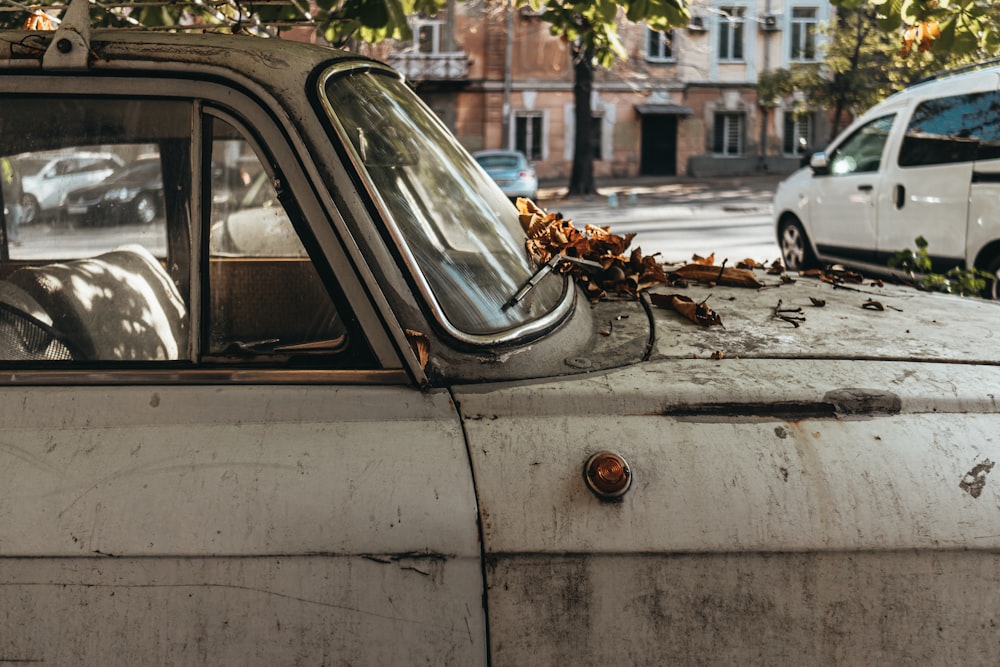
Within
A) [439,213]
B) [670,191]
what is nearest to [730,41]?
[670,191]

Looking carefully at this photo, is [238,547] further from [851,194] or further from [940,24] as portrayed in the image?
[851,194]

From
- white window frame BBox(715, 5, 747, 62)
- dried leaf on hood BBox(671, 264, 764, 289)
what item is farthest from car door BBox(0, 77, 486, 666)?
white window frame BBox(715, 5, 747, 62)

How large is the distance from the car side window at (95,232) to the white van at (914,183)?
23.0 feet

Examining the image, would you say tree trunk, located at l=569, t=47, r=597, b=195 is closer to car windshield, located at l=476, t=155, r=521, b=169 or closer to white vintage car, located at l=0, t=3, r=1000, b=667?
car windshield, located at l=476, t=155, r=521, b=169

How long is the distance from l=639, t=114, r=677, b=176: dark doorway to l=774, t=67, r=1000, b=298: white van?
26.2m

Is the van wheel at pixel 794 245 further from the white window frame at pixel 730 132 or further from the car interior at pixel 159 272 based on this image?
the white window frame at pixel 730 132

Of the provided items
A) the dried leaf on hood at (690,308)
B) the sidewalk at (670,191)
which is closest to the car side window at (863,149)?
the dried leaf on hood at (690,308)

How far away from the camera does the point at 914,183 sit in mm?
8859

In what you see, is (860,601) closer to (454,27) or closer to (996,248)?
(996,248)

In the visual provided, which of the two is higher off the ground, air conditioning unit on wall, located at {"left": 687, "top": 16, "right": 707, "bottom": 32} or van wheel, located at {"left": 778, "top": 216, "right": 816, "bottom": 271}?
air conditioning unit on wall, located at {"left": 687, "top": 16, "right": 707, "bottom": 32}

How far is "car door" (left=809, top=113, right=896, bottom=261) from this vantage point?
9547mm

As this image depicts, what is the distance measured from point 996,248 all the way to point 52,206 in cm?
719

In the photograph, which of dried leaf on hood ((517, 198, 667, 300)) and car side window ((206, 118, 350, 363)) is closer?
car side window ((206, 118, 350, 363))

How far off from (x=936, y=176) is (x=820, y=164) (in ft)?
6.48
